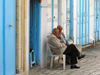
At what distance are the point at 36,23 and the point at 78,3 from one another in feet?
18.6

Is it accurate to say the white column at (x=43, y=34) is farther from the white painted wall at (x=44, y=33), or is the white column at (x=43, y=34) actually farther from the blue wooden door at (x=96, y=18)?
the blue wooden door at (x=96, y=18)

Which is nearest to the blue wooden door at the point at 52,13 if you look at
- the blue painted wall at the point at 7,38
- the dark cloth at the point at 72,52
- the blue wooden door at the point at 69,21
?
the dark cloth at the point at 72,52

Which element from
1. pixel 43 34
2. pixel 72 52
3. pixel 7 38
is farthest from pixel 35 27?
pixel 7 38

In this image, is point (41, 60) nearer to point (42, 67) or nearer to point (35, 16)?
point (42, 67)

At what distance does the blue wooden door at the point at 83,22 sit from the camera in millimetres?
15703

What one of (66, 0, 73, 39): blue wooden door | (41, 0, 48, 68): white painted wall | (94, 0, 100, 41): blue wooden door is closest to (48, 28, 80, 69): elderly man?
(41, 0, 48, 68): white painted wall

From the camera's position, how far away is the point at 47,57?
1124 cm

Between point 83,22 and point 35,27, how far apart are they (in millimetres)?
6504

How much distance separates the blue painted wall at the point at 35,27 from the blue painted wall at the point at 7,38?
186 centimetres

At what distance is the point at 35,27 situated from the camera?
10375mm

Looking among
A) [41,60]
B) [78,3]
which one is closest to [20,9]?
[41,60]

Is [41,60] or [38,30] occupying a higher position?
[38,30]

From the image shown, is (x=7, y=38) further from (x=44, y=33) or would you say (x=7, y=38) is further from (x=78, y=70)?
(x=78, y=70)

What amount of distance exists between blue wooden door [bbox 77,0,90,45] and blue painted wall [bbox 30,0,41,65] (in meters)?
5.45
